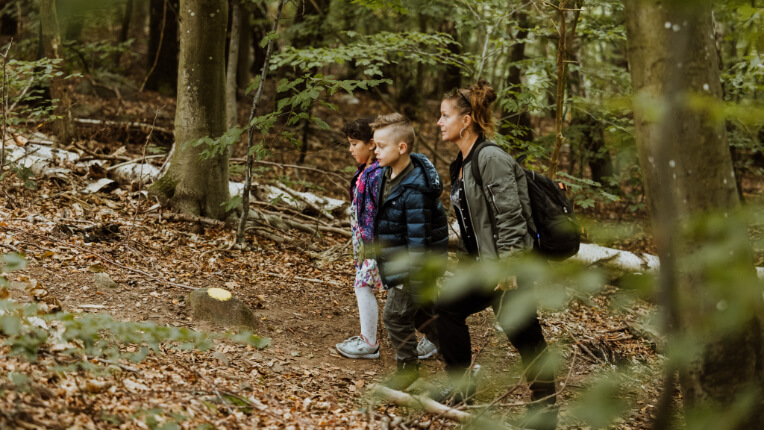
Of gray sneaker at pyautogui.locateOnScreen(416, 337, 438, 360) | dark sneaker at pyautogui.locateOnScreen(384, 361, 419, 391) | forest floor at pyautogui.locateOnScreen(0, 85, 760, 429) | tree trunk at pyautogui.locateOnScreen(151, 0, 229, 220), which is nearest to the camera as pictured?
forest floor at pyautogui.locateOnScreen(0, 85, 760, 429)

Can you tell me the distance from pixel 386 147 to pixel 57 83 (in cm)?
699

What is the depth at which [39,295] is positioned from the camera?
14.3 ft

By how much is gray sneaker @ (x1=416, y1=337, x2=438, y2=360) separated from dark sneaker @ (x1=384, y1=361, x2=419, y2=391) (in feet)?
2.67

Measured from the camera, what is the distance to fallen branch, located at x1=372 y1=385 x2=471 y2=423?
11.1 feet

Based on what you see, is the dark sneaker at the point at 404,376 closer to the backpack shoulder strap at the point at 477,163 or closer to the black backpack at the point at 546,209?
the black backpack at the point at 546,209

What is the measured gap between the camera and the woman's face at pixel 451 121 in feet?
12.6

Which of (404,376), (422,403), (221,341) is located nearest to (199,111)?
(221,341)

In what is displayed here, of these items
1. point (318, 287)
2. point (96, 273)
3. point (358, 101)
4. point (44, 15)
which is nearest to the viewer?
point (96, 273)

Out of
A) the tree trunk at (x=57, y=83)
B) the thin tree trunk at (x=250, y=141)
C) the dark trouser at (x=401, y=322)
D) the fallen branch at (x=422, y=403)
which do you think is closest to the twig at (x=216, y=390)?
the fallen branch at (x=422, y=403)

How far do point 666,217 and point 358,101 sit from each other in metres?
17.1

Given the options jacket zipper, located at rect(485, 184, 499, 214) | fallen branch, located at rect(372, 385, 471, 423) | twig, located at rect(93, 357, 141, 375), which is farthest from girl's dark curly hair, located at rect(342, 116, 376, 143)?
twig, located at rect(93, 357, 141, 375)

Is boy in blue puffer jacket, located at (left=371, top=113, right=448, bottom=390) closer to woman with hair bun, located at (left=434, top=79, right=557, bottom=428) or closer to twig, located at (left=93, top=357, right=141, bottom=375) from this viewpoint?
woman with hair bun, located at (left=434, top=79, right=557, bottom=428)

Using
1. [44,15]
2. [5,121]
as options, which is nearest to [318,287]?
[5,121]

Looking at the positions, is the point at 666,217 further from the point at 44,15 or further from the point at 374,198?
the point at 44,15
